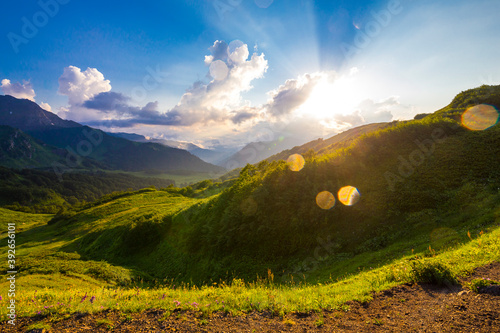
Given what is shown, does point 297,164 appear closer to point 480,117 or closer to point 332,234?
point 332,234

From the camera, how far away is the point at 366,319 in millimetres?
6258

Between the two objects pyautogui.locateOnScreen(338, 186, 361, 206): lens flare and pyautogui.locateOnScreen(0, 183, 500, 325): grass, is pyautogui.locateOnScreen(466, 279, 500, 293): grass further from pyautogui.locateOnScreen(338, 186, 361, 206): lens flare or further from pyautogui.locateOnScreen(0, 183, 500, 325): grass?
pyautogui.locateOnScreen(338, 186, 361, 206): lens flare

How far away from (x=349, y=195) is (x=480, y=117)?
19.2 meters

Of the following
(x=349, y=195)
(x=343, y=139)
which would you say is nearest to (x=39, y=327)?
(x=349, y=195)

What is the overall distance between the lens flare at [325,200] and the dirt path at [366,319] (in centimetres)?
969

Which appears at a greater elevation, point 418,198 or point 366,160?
point 366,160

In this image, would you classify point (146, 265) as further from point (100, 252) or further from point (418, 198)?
point (418, 198)

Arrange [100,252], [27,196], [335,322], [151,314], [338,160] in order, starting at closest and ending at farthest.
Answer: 1. [335,322]
2. [151,314]
3. [338,160]
4. [100,252]
5. [27,196]

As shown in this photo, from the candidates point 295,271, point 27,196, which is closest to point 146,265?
point 295,271

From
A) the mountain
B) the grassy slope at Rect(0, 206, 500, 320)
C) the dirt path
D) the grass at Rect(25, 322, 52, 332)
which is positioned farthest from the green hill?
the mountain

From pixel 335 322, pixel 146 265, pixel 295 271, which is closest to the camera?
pixel 335 322

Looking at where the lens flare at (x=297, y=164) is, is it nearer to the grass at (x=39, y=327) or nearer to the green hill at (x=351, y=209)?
the green hill at (x=351, y=209)

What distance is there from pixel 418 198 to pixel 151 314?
17708mm

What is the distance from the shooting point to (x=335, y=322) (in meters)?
6.21
